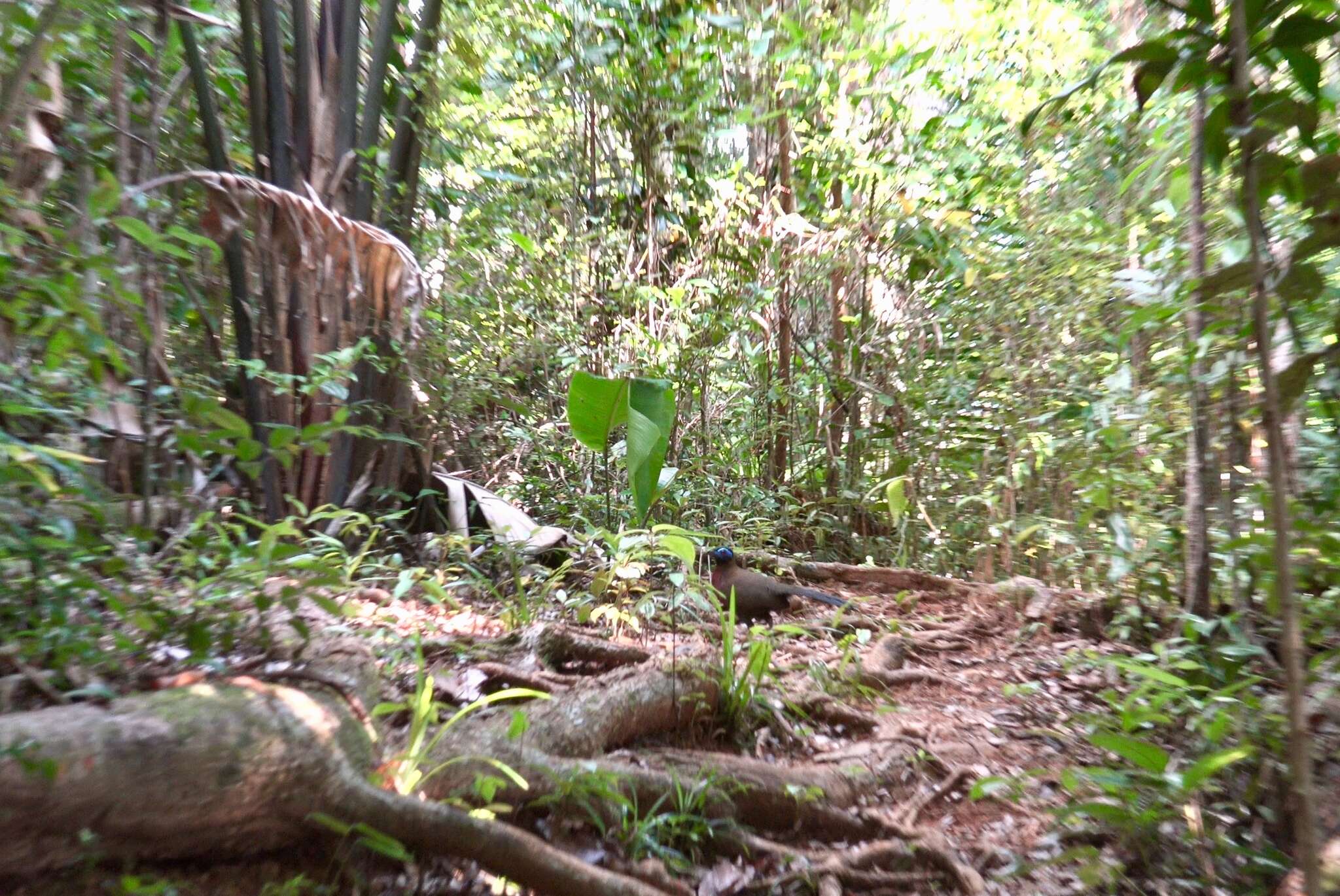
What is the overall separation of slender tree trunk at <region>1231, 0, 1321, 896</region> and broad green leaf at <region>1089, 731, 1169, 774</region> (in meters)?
0.49

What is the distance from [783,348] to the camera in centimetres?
571

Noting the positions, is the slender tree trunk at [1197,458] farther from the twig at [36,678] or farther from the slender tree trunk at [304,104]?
the slender tree trunk at [304,104]

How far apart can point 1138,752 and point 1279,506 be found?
2.72ft

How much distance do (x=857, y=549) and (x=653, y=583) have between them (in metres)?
2.12

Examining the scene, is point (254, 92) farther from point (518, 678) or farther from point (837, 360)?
point (837, 360)

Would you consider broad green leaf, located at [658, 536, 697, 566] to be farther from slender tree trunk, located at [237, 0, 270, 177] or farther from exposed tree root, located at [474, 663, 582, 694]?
slender tree trunk, located at [237, 0, 270, 177]

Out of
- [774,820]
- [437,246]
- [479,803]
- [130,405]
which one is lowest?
[774,820]

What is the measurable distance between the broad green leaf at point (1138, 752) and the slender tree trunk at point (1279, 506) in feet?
1.59

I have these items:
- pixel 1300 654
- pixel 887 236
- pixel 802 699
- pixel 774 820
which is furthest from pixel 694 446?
pixel 1300 654

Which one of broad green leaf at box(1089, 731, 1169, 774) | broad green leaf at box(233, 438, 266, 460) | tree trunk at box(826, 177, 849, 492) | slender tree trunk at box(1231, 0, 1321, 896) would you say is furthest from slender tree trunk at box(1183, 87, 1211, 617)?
broad green leaf at box(233, 438, 266, 460)

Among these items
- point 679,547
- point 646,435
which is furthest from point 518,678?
point 646,435

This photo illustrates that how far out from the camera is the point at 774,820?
2195mm

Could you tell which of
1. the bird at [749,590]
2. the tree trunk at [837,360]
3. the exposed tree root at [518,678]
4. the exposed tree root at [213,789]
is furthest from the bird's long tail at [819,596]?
the exposed tree root at [213,789]

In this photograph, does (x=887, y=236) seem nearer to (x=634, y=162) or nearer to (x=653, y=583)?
(x=634, y=162)
